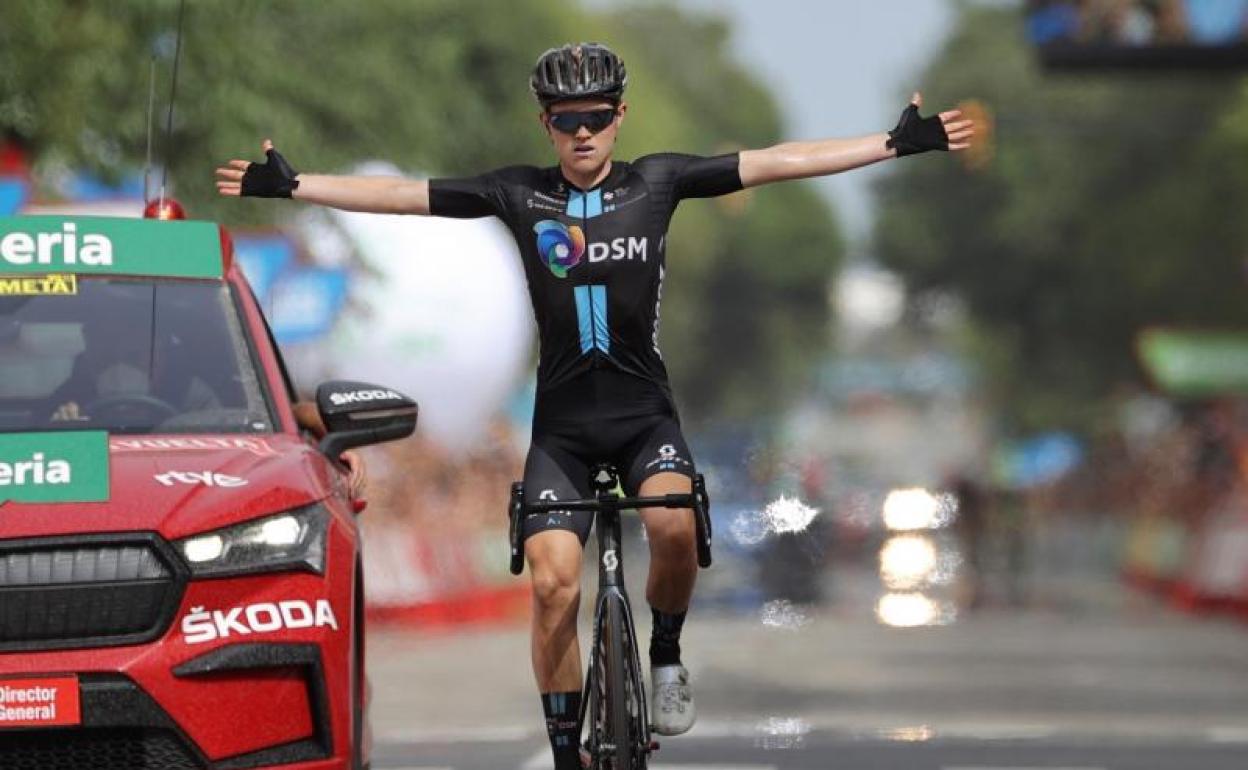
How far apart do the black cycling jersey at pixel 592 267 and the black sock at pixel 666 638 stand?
0.64 m

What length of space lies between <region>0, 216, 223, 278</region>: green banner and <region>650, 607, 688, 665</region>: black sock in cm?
171

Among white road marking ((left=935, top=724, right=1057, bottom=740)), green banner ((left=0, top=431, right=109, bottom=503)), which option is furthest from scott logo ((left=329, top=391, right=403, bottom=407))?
white road marking ((left=935, top=724, right=1057, bottom=740))

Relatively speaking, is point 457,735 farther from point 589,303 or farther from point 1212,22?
point 1212,22

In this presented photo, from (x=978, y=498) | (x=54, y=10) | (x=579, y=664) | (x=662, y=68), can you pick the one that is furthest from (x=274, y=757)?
(x=662, y=68)

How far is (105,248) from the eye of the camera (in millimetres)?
9344

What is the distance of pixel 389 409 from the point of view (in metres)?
9.12

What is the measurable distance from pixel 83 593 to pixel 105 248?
1.74 meters

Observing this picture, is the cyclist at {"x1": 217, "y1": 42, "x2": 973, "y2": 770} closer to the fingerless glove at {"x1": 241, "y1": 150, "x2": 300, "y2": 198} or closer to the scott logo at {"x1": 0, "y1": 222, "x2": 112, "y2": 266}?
the fingerless glove at {"x1": 241, "y1": 150, "x2": 300, "y2": 198}

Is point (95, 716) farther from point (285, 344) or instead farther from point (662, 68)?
point (662, 68)

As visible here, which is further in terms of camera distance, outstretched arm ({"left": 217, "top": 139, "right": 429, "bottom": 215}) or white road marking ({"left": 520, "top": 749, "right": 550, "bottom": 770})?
white road marking ({"left": 520, "top": 749, "right": 550, "bottom": 770})

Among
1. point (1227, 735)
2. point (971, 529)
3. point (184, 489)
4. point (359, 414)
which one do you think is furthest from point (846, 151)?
point (971, 529)

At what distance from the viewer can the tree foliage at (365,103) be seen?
2133cm

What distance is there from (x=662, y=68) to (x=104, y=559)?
A: 113 m

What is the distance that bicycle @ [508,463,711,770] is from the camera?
28.1ft
